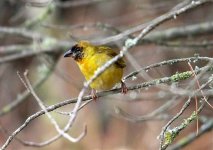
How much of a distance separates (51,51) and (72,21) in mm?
4029

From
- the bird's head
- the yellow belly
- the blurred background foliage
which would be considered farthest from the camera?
the blurred background foliage

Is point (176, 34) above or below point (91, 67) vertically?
above

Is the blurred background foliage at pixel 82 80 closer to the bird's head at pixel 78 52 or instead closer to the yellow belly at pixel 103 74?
the bird's head at pixel 78 52

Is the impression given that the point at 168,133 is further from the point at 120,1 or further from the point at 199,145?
the point at 120,1

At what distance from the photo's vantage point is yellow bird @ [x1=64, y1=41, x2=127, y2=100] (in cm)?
392

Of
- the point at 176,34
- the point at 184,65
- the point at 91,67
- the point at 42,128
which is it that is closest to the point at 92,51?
the point at 91,67

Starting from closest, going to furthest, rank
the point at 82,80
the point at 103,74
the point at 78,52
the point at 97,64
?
the point at 103,74 < the point at 97,64 < the point at 78,52 < the point at 82,80

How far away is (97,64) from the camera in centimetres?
416

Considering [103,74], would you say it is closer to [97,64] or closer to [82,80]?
[97,64]

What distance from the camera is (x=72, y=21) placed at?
9812 mm

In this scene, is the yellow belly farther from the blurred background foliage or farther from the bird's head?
the blurred background foliage

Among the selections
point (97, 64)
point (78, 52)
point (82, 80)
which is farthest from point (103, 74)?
point (82, 80)

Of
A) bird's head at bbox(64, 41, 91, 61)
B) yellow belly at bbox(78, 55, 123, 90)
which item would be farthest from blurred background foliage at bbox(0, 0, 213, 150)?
yellow belly at bbox(78, 55, 123, 90)

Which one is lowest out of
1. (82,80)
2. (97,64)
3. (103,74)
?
(103,74)
